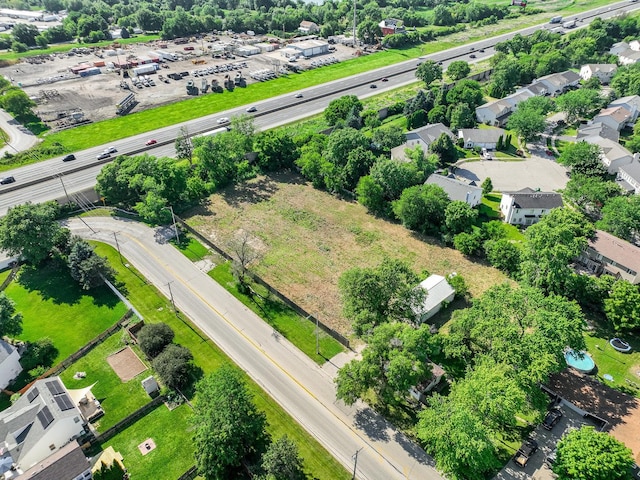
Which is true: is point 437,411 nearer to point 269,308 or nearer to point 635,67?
point 269,308

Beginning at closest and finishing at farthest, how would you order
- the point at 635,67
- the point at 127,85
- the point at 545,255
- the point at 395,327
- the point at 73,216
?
the point at 395,327
the point at 545,255
the point at 73,216
the point at 635,67
the point at 127,85

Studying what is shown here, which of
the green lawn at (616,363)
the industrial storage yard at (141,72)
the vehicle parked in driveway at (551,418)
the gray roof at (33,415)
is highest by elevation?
the industrial storage yard at (141,72)

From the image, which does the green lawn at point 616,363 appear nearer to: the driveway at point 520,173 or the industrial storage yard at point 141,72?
the driveway at point 520,173

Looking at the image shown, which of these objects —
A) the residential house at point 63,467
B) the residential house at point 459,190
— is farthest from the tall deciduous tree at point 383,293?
the residential house at point 459,190

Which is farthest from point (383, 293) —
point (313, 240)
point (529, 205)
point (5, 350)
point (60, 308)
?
point (60, 308)

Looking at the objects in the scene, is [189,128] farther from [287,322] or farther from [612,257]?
[612,257]

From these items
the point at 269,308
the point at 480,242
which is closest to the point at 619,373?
the point at 480,242
